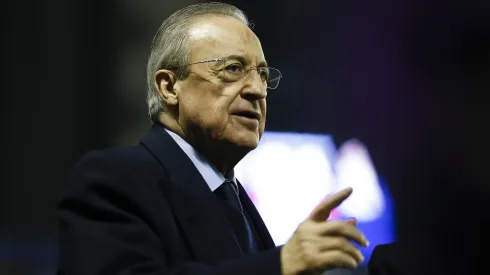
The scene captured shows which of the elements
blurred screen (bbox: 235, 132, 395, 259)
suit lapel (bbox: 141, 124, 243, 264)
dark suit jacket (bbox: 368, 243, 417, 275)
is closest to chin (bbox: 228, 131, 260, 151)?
suit lapel (bbox: 141, 124, 243, 264)

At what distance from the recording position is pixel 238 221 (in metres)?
1.50

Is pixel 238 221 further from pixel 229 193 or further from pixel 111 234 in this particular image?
pixel 111 234

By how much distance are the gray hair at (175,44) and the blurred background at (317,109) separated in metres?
0.67

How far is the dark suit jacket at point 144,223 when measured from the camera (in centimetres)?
123

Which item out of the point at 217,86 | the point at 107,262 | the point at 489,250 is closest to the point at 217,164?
the point at 217,86

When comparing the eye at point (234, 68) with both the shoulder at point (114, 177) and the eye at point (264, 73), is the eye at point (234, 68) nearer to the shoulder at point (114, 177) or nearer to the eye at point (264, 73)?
the eye at point (264, 73)

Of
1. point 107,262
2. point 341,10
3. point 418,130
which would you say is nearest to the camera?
point 107,262

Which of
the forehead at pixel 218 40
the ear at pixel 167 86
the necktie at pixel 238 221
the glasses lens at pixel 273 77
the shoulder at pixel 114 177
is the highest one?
the forehead at pixel 218 40

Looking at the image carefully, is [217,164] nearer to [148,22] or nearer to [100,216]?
[100,216]

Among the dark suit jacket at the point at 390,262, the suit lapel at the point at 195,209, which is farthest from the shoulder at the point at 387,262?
the suit lapel at the point at 195,209

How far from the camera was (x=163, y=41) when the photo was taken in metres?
1.67

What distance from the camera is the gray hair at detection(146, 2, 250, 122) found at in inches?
64.5

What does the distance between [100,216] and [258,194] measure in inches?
170

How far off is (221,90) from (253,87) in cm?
8
